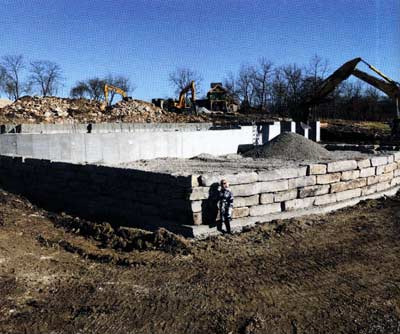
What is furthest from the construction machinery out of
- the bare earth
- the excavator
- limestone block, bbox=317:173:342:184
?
limestone block, bbox=317:173:342:184

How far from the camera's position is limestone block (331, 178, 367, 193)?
9156mm

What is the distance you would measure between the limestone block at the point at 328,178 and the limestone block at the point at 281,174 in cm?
50

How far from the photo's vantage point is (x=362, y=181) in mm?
9922

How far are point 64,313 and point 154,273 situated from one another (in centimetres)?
143

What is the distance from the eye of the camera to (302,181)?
841cm

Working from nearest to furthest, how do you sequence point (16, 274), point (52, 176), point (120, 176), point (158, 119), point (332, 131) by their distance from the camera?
point (16, 274) < point (120, 176) < point (52, 176) < point (332, 131) < point (158, 119)

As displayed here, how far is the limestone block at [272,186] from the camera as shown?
7.68 m

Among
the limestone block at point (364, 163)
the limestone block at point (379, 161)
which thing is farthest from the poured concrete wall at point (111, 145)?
the limestone block at point (379, 161)

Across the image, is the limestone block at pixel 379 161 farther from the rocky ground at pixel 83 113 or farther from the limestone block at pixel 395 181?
the rocky ground at pixel 83 113

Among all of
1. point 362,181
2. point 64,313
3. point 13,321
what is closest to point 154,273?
point 64,313

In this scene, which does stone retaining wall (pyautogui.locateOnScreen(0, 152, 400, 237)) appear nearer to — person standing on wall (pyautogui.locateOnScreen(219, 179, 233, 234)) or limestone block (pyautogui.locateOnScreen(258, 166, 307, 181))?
limestone block (pyautogui.locateOnScreen(258, 166, 307, 181))

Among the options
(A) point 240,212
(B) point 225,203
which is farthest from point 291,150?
(B) point 225,203

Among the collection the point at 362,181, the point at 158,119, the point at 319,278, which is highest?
the point at 158,119

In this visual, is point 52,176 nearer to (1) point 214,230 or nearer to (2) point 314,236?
(1) point 214,230
